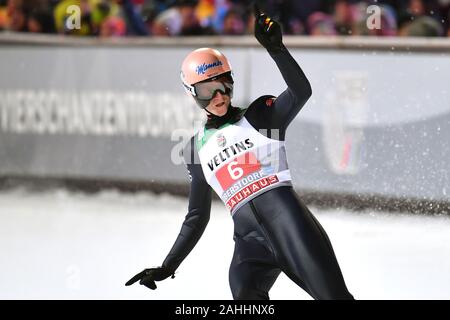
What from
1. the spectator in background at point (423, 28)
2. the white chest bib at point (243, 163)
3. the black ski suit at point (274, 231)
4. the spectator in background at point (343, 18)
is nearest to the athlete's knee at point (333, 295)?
the black ski suit at point (274, 231)

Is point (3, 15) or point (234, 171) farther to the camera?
point (3, 15)

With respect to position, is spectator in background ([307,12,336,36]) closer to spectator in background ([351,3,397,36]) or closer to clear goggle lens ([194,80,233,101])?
spectator in background ([351,3,397,36])

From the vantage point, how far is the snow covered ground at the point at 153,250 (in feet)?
20.1

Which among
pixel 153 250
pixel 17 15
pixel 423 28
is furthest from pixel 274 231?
pixel 17 15

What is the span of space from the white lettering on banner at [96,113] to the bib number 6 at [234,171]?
441 cm

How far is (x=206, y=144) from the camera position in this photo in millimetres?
4715

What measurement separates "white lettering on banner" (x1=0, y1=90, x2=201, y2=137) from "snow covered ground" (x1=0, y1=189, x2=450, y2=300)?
71 centimetres

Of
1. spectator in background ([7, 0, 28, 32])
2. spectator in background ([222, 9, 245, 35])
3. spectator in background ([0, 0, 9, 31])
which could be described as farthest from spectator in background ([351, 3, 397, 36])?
spectator in background ([0, 0, 9, 31])

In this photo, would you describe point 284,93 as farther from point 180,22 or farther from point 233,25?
point 180,22

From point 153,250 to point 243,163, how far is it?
2.81 metres

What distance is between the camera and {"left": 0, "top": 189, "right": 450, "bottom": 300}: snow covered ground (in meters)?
6.12

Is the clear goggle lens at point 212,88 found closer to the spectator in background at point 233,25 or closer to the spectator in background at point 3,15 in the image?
the spectator in background at point 233,25

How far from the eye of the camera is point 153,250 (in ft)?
23.8

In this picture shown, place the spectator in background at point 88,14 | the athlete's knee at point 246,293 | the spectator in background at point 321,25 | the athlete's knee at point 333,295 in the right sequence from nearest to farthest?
the athlete's knee at point 333,295, the athlete's knee at point 246,293, the spectator in background at point 321,25, the spectator in background at point 88,14
